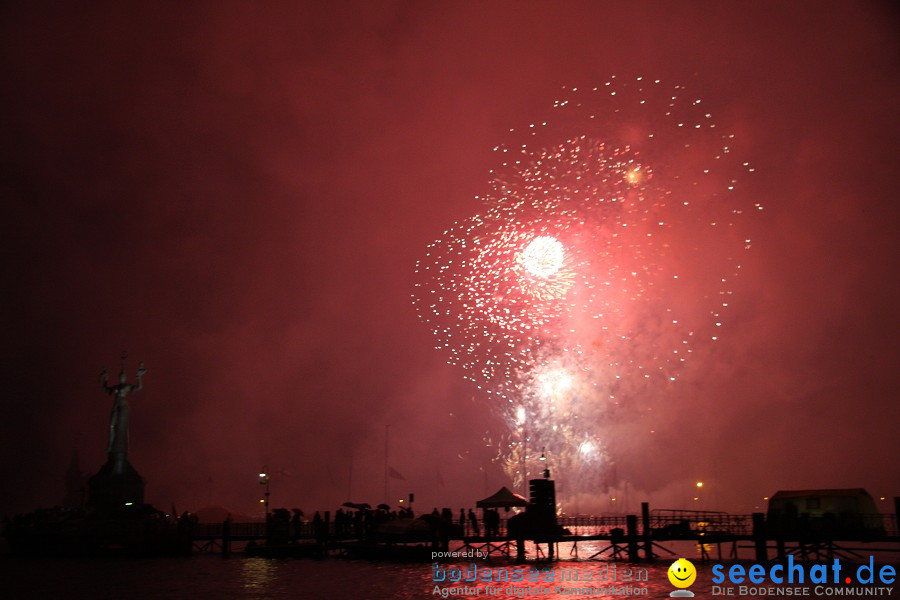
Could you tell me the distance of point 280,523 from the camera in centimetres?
5666

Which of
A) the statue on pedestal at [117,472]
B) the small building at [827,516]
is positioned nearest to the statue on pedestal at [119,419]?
the statue on pedestal at [117,472]

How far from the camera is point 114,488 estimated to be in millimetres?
67625

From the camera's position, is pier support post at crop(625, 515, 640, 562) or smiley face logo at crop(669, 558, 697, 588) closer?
smiley face logo at crop(669, 558, 697, 588)

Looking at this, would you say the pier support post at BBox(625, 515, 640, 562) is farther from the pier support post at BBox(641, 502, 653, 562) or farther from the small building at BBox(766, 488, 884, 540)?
the small building at BBox(766, 488, 884, 540)

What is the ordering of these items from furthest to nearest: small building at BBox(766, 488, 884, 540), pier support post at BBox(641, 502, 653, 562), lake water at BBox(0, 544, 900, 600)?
pier support post at BBox(641, 502, 653, 562) → small building at BBox(766, 488, 884, 540) → lake water at BBox(0, 544, 900, 600)

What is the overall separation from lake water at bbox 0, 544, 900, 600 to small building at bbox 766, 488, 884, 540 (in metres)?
5.02

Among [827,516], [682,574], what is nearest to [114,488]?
[682,574]

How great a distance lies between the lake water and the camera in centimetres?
3319

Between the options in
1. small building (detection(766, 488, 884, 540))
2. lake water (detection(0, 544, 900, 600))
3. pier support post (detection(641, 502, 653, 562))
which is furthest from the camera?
pier support post (detection(641, 502, 653, 562))

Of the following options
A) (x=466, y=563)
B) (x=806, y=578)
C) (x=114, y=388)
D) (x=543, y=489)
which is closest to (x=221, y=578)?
(x=466, y=563)

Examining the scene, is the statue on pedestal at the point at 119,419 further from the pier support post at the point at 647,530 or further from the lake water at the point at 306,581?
the pier support post at the point at 647,530

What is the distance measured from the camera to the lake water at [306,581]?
109 ft

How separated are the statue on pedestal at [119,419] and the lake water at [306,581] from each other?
15.8 meters

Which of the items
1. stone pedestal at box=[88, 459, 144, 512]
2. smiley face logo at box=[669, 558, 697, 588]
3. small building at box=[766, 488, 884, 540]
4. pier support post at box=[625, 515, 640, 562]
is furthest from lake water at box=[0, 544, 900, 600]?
stone pedestal at box=[88, 459, 144, 512]
